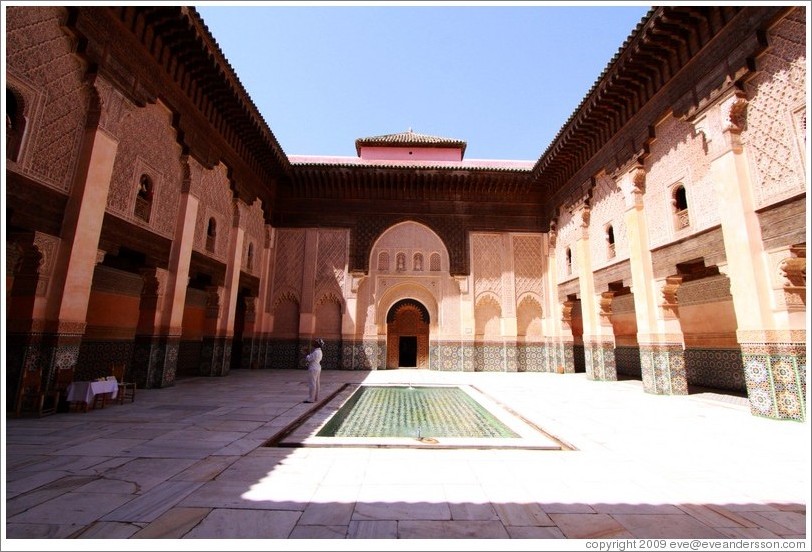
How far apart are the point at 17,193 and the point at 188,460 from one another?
150 inches

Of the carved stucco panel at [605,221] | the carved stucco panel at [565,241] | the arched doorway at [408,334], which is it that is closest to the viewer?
the carved stucco panel at [605,221]

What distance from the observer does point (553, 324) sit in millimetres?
11742

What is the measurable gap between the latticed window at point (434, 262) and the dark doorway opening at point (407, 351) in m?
2.38

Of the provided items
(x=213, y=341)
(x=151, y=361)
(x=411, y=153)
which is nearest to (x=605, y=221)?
(x=411, y=153)

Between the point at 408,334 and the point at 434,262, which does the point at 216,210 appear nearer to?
the point at 434,262

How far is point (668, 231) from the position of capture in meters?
7.05

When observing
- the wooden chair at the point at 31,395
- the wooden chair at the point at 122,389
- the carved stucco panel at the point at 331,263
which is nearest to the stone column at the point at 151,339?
the wooden chair at the point at 122,389

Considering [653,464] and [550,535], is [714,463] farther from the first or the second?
[550,535]

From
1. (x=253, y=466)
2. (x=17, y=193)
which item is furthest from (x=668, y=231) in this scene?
(x=17, y=193)

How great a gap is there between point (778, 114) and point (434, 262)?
8.50 metres

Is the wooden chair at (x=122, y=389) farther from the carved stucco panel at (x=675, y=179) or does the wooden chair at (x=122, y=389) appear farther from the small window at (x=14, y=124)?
the carved stucco panel at (x=675, y=179)

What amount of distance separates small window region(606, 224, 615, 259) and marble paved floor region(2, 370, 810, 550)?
16.2 feet

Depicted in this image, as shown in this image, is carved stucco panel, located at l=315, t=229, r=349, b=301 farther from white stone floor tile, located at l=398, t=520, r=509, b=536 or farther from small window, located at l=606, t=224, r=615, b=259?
white stone floor tile, located at l=398, t=520, r=509, b=536

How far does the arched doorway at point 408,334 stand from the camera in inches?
504
